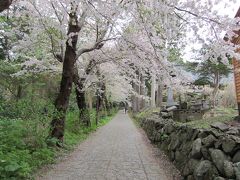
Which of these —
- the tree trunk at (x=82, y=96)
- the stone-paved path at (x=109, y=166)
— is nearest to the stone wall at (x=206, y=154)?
the stone-paved path at (x=109, y=166)

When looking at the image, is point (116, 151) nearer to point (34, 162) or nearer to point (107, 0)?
point (34, 162)

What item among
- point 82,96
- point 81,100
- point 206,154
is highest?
point 82,96

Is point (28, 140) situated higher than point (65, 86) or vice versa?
point (65, 86)

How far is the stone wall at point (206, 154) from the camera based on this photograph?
524 centimetres

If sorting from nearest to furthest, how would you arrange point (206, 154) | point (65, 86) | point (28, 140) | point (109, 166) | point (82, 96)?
point (206, 154) → point (109, 166) → point (28, 140) → point (65, 86) → point (82, 96)

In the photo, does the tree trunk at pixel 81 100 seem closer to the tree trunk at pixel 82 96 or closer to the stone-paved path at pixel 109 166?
the tree trunk at pixel 82 96

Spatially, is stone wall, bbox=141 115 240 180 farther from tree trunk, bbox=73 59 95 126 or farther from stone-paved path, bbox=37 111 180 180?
tree trunk, bbox=73 59 95 126

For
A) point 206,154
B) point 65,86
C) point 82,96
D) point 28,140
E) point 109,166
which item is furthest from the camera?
point 82,96

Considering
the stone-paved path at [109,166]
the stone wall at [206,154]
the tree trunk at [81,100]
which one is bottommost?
the stone-paved path at [109,166]

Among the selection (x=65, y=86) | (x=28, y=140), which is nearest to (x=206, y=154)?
(x=28, y=140)

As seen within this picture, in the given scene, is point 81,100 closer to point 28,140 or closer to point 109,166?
point 28,140

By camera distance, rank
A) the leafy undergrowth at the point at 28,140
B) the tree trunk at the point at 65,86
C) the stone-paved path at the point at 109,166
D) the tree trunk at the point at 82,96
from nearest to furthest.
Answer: the stone-paved path at the point at 109,166 < the leafy undergrowth at the point at 28,140 < the tree trunk at the point at 65,86 < the tree trunk at the point at 82,96

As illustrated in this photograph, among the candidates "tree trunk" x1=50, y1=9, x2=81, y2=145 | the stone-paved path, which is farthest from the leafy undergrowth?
"tree trunk" x1=50, y1=9, x2=81, y2=145

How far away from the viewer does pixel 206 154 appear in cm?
615
